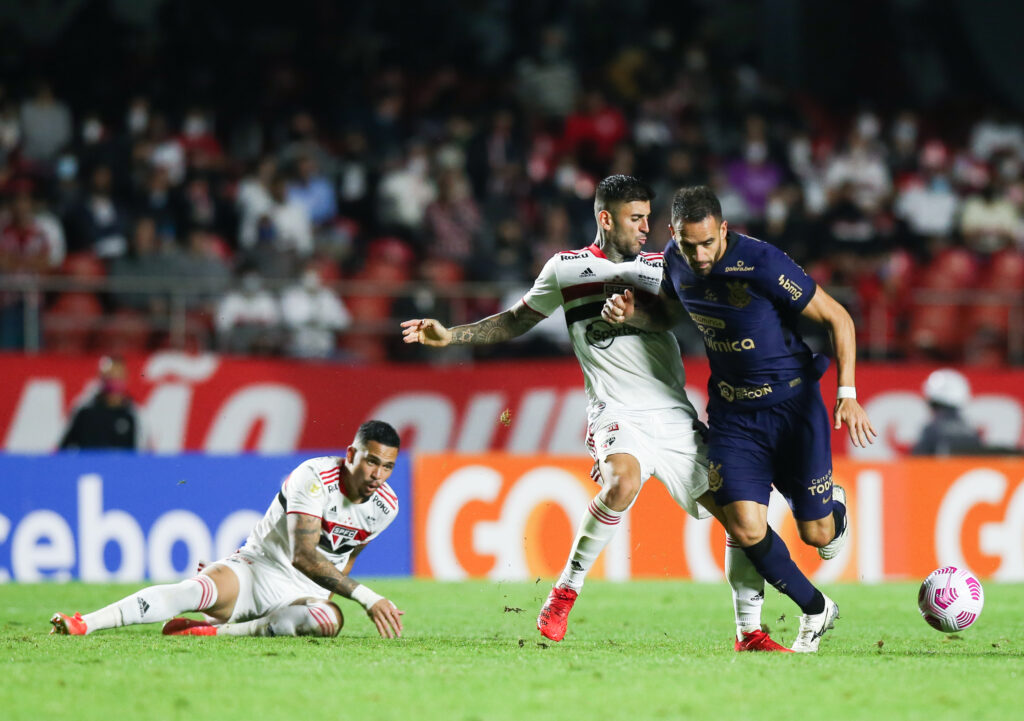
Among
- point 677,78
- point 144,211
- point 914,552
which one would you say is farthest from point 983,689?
point 677,78

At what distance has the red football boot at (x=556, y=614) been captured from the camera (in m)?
7.71

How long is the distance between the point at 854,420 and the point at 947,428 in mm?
7904

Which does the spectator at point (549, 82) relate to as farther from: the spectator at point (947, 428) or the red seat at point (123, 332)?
the spectator at point (947, 428)

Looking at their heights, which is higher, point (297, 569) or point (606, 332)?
point (606, 332)

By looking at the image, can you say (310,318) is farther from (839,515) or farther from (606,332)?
(839,515)

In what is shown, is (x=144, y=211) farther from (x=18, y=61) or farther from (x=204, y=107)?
(x=18, y=61)

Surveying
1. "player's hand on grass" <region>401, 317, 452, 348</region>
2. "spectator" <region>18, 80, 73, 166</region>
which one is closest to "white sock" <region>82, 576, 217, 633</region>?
"player's hand on grass" <region>401, 317, 452, 348</region>

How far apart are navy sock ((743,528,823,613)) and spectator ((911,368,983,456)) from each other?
7.50 metres

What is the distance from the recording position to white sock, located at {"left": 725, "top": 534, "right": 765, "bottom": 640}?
7.60 m

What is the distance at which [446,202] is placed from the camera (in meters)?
17.0

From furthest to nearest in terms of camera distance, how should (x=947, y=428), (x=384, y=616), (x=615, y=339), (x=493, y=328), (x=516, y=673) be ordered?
(x=947, y=428) < (x=493, y=328) < (x=615, y=339) < (x=384, y=616) < (x=516, y=673)

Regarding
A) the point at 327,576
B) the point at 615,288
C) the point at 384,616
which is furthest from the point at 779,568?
the point at 327,576

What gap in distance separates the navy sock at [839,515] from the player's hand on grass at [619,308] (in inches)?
59.5

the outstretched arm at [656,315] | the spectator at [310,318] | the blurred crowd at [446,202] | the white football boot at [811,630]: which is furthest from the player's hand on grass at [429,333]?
the blurred crowd at [446,202]
